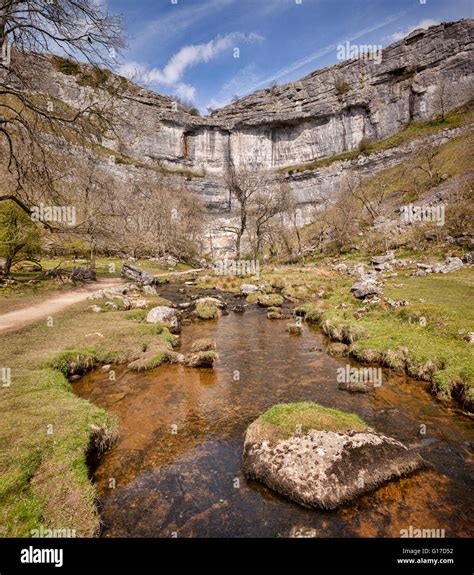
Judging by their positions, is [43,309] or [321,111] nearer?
[43,309]

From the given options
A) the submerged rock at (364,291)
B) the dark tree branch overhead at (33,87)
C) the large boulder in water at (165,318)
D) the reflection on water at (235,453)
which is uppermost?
the dark tree branch overhead at (33,87)

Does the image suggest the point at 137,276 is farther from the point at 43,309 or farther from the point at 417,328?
the point at 417,328

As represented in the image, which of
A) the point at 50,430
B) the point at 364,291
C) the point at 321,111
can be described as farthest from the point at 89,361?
the point at 321,111

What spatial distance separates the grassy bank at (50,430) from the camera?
4953 mm

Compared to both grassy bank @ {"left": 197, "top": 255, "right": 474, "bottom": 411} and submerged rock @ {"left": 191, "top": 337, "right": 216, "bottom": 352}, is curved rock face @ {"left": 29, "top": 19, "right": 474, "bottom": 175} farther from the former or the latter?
submerged rock @ {"left": 191, "top": 337, "right": 216, "bottom": 352}

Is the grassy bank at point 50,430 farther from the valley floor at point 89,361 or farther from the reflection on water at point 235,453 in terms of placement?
the reflection on water at point 235,453

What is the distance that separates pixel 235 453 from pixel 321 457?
2121 millimetres

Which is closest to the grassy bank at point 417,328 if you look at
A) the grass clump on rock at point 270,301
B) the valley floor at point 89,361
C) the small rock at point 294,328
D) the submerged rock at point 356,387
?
the valley floor at point 89,361

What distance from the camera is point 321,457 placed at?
6.23 meters

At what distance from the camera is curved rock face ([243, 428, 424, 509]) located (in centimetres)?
575

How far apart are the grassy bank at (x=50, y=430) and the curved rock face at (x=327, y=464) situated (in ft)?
10.8

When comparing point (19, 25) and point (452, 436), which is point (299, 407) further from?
point (19, 25)
